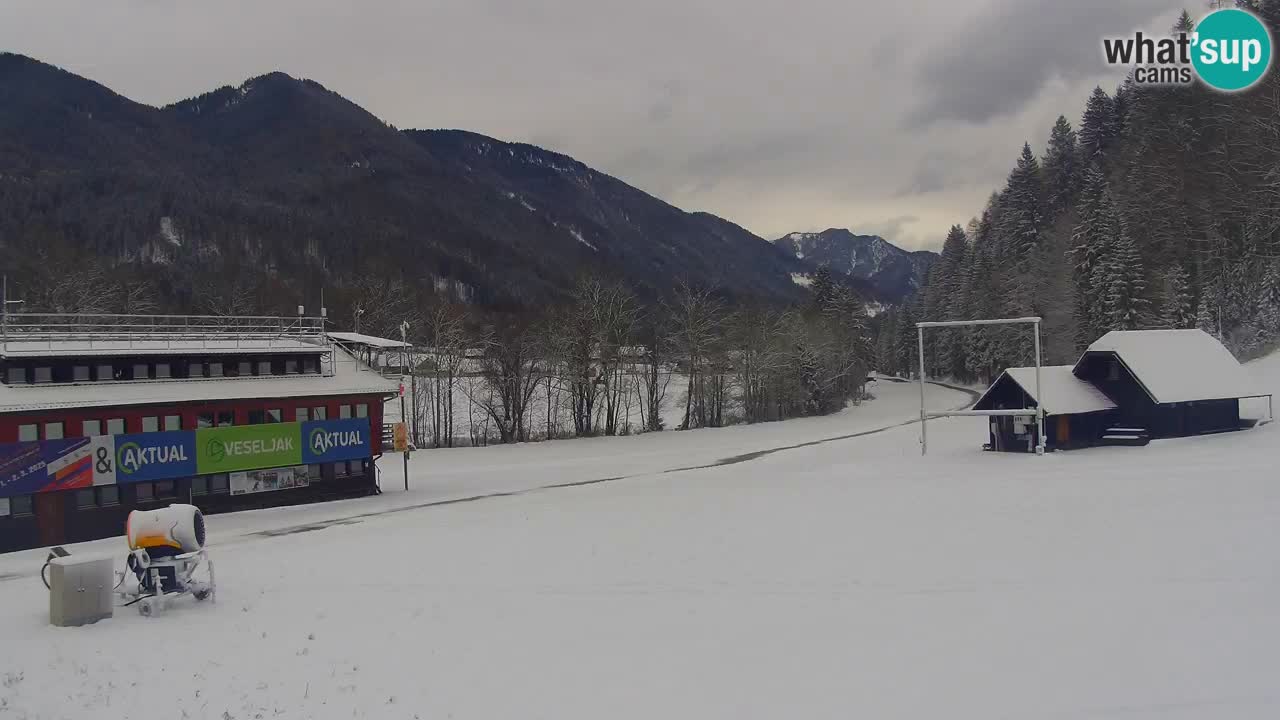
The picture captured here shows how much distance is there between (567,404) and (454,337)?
11345mm

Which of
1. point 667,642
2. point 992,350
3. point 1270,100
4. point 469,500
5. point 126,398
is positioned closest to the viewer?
point 667,642

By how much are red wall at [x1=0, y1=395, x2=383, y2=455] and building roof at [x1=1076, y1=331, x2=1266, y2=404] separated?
111 feet

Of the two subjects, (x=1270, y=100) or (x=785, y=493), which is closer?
(x=785, y=493)

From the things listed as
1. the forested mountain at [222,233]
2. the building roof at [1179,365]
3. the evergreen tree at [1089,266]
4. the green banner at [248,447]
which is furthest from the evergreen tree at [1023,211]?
the green banner at [248,447]

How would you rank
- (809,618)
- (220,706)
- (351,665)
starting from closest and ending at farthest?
(220,706) < (351,665) < (809,618)

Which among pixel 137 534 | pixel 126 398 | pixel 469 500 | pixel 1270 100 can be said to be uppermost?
pixel 1270 100

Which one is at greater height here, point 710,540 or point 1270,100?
point 1270,100

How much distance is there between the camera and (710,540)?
20922 millimetres

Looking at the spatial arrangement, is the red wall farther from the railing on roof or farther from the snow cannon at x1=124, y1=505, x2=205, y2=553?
the snow cannon at x1=124, y1=505, x2=205, y2=553

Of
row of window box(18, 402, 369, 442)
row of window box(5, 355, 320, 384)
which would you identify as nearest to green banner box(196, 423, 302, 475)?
row of window box(18, 402, 369, 442)

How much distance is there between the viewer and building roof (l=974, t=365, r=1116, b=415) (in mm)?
37406

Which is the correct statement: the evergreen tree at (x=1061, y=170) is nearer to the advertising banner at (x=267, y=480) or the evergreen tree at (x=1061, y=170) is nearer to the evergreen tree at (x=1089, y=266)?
the evergreen tree at (x=1089, y=266)

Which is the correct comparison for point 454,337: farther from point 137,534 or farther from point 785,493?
point 137,534

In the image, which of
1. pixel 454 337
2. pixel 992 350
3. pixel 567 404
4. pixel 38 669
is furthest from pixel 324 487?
pixel 992 350
